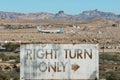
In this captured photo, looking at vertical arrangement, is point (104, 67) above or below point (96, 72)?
below

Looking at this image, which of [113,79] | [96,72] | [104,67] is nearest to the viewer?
[96,72]

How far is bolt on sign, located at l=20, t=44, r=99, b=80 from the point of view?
979cm

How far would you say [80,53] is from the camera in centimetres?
985

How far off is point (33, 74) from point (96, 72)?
1.31 m

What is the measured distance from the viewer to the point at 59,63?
9.82 metres

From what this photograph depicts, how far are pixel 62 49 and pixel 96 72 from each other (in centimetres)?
86

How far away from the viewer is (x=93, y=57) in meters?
9.85

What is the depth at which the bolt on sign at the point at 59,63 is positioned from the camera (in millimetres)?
9789

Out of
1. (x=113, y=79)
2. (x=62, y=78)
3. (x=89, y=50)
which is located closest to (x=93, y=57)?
(x=89, y=50)

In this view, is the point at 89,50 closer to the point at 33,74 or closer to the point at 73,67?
the point at 73,67

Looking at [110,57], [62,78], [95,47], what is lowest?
[110,57]

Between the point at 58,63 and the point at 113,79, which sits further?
the point at 113,79

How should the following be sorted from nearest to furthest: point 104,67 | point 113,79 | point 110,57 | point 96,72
Answer: point 96,72 → point 113,79 → point 104,67 → point 110,57

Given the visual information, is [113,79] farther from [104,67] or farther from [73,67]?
[73,67]
